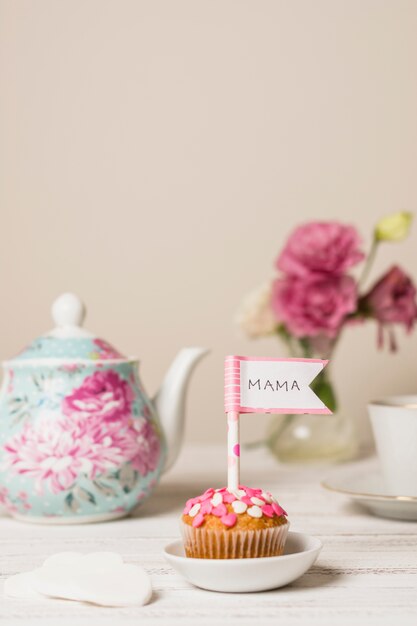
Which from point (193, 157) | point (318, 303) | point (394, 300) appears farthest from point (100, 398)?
point (193, 157)

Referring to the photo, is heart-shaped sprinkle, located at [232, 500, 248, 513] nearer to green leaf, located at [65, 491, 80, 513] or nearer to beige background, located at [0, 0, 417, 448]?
green leaf, located at [65, 491, 80, 513]

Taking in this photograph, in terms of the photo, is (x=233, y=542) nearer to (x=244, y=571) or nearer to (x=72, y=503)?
(x=244, y=571)

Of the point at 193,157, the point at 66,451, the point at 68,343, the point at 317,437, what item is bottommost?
the point at 317,437

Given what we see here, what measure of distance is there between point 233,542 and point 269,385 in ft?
0.41

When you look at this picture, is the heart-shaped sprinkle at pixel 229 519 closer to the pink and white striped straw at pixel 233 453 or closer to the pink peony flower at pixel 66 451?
the pink and white striped straw at pixel 233 453

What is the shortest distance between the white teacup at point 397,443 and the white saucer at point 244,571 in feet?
0.92

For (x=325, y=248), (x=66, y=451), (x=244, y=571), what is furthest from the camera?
(x=325, y=248)

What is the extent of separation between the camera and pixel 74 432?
862mm

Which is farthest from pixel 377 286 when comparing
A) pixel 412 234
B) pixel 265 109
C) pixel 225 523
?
pixel 225 523

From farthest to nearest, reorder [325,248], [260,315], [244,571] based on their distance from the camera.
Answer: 1. [260,315]
2. [325,248]
3. [244,571]

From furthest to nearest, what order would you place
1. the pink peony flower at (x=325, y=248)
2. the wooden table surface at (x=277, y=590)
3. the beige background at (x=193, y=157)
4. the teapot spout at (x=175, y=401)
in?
the beige background at (x=193, y=157) → the pink peony flower at (x=325, y=248) → the teapot spout at (x=175, y=401) → the wooden table surface at (x=277, y=590)

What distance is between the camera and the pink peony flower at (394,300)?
4.41ft

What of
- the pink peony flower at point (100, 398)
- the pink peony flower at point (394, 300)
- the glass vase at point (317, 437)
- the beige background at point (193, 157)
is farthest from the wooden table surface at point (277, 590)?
the beige background at point (193, 157)

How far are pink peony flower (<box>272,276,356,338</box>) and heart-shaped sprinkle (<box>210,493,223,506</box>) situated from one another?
69 cm
